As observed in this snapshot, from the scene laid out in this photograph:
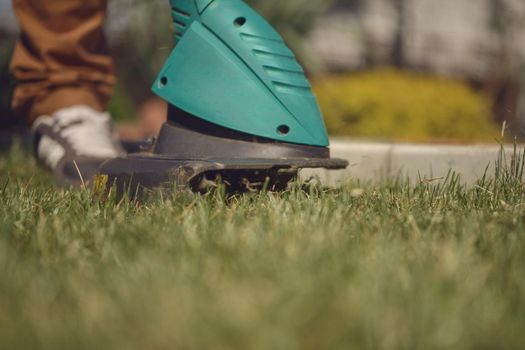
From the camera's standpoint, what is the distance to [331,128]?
18.7ft

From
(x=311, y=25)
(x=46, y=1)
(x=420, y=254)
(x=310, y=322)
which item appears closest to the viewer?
(x=310, y=322)

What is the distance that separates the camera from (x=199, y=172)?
5.77 feet

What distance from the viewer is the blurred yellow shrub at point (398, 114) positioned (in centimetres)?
566

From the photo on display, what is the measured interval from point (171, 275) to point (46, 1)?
1815 millimetres

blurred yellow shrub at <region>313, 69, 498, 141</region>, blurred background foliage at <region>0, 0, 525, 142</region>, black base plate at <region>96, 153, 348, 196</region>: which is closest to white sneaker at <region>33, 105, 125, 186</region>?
black base plate at <region>96, 153, 348, 196</region>

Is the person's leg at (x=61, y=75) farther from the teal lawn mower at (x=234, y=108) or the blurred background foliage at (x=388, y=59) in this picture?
the blurred background foliage at (x=388, y=59)

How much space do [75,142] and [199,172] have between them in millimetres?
855

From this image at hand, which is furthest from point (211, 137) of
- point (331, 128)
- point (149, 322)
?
point (331, 128)

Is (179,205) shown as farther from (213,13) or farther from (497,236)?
(497,236)

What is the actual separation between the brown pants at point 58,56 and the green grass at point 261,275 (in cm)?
100

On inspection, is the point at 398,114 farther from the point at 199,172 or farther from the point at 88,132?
the point at 199,172

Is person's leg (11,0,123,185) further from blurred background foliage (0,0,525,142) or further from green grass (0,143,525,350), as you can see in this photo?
blurred background foliage (0,0,525,142)

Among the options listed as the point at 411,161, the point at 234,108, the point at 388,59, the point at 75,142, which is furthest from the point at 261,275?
the point at 388,59

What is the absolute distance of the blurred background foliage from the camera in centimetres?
573
